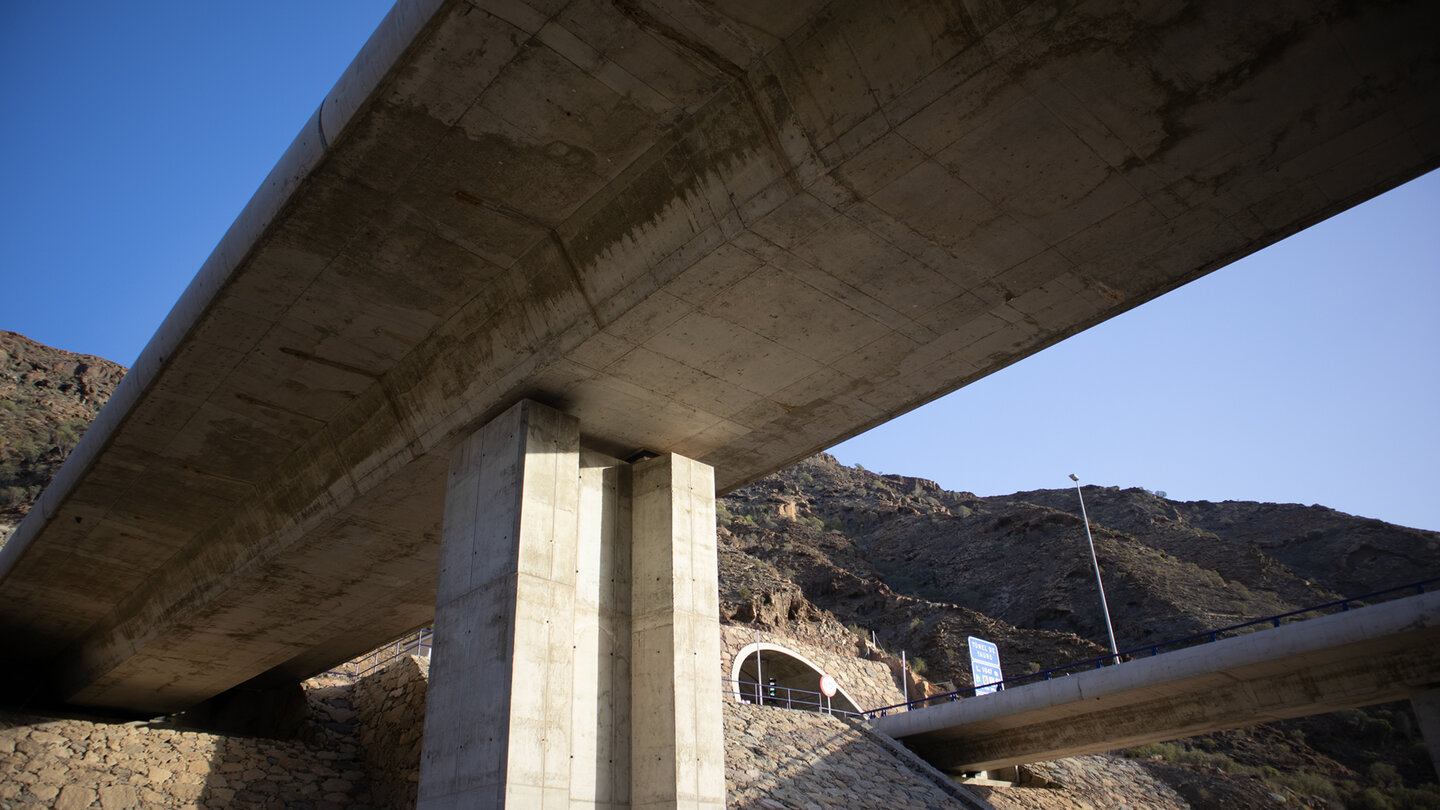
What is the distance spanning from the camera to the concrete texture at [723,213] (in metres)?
6.21

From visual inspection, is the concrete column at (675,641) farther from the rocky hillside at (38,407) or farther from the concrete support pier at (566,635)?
the rocky hillside at (38,407)

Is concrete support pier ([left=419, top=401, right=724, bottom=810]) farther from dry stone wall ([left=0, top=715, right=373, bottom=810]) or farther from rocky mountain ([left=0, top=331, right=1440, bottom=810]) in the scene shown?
rocky mountain ([left=0, top=331, right=1440, bottom=810])

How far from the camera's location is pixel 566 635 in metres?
8.82

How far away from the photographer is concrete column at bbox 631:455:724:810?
29.7 feet

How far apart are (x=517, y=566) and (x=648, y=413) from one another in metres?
2.24

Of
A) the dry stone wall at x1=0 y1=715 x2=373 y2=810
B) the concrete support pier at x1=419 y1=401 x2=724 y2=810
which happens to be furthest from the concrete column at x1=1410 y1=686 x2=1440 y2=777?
the dry stone wall at x1=0 y1=715 x2=373 y2=810

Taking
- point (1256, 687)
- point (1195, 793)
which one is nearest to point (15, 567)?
point (1256, 687)

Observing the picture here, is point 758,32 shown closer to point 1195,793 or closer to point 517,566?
point 517,566

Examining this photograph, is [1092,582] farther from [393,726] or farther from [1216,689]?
[393,726]

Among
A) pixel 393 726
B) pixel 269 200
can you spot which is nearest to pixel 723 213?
pixel 269 200

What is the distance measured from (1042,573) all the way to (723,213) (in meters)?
54.4

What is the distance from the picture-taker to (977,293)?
820 centimetres

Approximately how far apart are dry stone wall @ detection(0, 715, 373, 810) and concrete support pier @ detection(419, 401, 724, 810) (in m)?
11.2

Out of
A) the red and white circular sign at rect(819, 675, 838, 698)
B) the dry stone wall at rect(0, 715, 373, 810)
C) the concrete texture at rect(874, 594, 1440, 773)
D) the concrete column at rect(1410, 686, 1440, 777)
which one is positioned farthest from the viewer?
the red and white circular sign at rect(819, 675, 838, 698)
